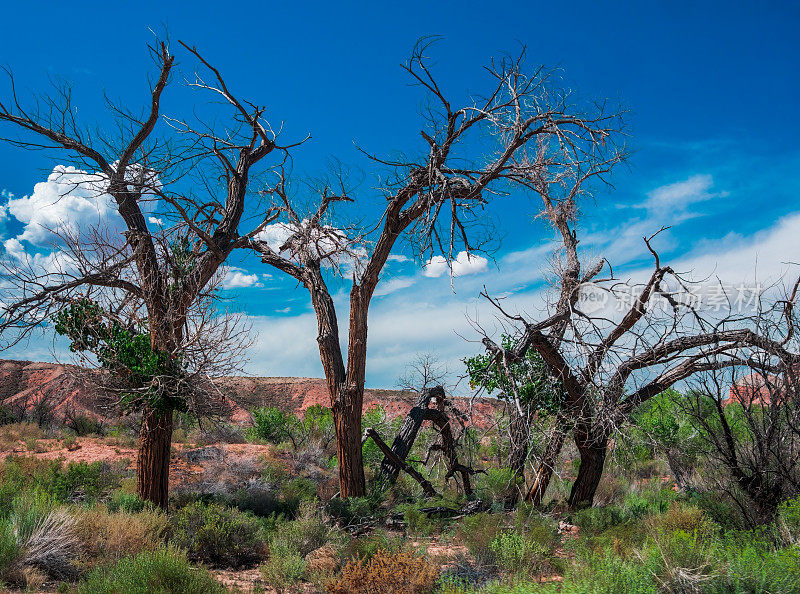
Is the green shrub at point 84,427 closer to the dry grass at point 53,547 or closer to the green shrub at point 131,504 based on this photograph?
the green shrub at point 131,504

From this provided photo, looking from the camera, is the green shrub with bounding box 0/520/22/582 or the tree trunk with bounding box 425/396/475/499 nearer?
the green shrub with bounding box 0/520/22/582

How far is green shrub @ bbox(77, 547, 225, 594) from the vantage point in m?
6.10

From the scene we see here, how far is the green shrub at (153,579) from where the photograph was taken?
20.0 ft

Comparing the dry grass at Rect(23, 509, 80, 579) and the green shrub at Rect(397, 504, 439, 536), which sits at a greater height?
the dry grass at Rect(23, 509, 80, 579)

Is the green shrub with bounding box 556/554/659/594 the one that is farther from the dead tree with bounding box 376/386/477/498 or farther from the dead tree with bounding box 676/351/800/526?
the dead tree with bounding box 376/386/477/498

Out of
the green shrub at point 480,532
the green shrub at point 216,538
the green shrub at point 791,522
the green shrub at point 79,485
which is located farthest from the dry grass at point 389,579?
the green shrub at point 79,485

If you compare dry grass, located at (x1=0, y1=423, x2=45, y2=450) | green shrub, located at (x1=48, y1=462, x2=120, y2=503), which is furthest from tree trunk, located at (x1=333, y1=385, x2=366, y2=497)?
dry grass, located at (x1=0, y1=423, x2=45, y2=450)

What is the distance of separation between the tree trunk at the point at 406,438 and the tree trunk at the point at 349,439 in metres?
1.02

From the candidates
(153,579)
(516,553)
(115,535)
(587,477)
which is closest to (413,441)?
(587,477)

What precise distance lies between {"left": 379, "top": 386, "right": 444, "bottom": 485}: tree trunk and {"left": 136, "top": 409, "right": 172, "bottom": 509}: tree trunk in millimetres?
4455

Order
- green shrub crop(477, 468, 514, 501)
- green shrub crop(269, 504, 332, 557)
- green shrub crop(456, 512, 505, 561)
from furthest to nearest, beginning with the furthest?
green shrub crop(477, 468, 514, 501) → green shrub crop(269, 504, 332, 557) → green shrub crop(456, 512, 505, 561)

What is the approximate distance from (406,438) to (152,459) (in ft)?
17.2

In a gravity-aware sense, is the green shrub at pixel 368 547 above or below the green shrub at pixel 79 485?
below

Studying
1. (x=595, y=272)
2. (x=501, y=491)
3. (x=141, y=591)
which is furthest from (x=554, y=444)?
(x=141, y=591)
